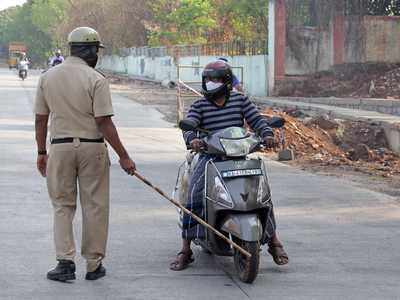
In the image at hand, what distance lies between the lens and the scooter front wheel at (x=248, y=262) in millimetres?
6750

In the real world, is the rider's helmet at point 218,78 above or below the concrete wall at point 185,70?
above

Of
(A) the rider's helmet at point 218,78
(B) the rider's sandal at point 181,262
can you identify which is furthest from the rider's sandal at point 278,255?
(A) the rider's helmet at point 218,78

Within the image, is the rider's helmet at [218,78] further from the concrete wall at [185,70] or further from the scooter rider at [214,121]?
the concrete wall at [185,70]

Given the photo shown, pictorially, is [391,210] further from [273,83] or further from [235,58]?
[235,58]

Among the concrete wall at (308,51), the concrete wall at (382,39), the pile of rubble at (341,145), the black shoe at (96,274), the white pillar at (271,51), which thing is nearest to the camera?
the black shoe at (96,274)

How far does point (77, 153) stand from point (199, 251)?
1.95m

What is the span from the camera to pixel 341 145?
1994 cm

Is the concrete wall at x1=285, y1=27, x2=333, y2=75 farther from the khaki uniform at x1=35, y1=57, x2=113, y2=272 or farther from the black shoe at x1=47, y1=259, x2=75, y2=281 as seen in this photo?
Answer: the black shoe at x1=47, y1=259, x2=75, y2=281

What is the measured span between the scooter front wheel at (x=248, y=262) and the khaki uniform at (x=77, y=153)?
1040mm

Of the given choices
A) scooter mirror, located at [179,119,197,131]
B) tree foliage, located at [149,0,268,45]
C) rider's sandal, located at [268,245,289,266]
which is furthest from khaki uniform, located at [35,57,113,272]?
tree foliage, located at [149,0,268,45]

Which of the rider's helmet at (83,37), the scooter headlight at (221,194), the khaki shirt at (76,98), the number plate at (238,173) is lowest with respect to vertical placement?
the scooter headlight at (221,194)

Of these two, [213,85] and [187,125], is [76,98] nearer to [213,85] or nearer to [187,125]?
[187,125]

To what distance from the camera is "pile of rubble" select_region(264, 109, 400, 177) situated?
16.6 meters

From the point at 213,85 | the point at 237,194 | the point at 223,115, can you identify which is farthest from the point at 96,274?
the point at 213,85
